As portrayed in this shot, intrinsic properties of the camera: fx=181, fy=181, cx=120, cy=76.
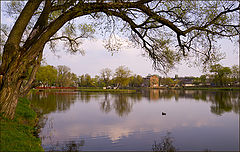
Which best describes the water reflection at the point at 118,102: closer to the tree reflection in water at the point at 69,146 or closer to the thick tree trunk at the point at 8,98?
the tree reflection in water at the point at 69,146

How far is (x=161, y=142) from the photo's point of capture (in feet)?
34.8

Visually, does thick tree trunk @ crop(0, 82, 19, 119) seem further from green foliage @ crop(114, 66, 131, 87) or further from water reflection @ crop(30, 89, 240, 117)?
green foliage @ crop(114, 66, 131, 87)

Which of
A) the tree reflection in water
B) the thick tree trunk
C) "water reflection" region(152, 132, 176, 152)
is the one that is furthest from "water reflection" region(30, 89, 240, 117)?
the thick tree trunk

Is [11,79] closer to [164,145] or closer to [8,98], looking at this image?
[8,98]

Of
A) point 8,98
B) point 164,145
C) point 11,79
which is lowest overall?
point 164,145

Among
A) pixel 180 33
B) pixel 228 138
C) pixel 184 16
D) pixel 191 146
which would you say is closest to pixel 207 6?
pixel 184 16

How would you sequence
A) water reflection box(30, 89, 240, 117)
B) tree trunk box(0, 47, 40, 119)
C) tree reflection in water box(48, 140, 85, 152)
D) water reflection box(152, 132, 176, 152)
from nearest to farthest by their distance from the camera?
tree trunk box(0, 47, 40, 119) < tree reflection in water box(48, 140, 85, 152) < water reflection box(152, 132, 176, 152) < water reflection box(30, 89, 240, 117)

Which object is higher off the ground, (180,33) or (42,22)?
(42,22)

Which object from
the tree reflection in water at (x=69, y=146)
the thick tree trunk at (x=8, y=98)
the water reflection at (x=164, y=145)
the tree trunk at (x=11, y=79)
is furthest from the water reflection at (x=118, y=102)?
the tree trunk at (x=11, y=79)

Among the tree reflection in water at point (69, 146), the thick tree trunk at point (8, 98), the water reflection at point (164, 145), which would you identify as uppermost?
the thick tree trunk at point (8, 98)

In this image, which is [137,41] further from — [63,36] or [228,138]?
[228,138]

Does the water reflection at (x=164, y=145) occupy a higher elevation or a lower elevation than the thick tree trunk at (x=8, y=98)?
lower

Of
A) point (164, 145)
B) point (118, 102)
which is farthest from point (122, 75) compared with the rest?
point (164, 145)

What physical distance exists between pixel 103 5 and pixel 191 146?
875 centimetres
